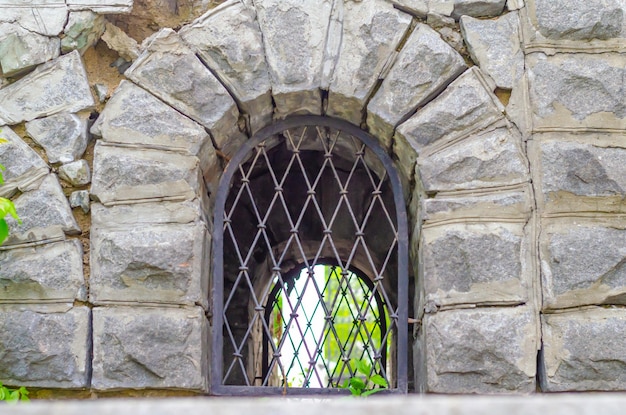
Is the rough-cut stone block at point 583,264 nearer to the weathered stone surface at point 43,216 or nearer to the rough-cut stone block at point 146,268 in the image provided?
the rough-cut stone block at point 146,268

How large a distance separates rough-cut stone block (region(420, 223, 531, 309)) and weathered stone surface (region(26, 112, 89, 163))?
4.12 feet

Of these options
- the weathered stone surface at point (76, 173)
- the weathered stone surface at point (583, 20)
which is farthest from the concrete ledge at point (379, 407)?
the weathered stone surface at point (583, 20)

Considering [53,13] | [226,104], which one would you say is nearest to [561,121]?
[226,104]

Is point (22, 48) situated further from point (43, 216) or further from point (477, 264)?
point (477, 264)

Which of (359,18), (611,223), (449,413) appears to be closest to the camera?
(449,413)

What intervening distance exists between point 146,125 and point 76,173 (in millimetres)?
291

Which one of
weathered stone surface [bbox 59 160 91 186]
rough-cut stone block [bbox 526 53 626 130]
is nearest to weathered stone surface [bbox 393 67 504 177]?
rough-cut stone block [bbox 526 53 626 130]

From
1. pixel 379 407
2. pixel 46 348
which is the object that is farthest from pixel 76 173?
pixel 379 407

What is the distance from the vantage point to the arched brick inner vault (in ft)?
9.71

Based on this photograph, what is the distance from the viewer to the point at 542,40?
322 centimetres

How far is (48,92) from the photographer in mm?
3258

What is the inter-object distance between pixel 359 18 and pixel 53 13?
3.61 feet

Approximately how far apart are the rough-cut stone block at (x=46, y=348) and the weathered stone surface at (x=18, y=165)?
448mm

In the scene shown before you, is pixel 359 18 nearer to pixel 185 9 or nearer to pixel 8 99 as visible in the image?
pixel 185 9
